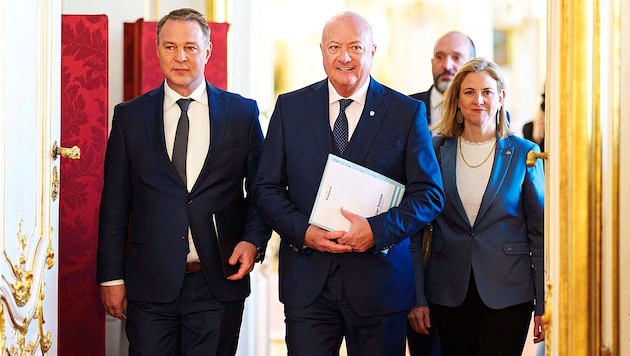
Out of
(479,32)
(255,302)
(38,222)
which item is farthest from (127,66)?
(479,32)

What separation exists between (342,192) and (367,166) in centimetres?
16

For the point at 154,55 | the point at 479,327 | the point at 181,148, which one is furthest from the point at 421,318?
the point at 154,55

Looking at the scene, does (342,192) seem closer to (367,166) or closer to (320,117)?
(367,166)

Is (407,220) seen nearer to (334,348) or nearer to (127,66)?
(334,348)

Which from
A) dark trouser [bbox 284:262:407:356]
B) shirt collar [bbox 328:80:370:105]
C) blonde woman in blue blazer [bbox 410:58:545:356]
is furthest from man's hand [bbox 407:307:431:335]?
shirt collar [bbox 328:80:370:105]

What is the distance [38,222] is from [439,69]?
2092 millimetres

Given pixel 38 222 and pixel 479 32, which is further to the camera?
pixel 479 32

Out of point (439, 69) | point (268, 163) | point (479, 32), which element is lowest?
point (268, 163)

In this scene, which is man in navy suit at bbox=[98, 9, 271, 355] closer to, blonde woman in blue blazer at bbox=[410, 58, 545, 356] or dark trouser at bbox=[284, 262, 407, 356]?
dark trouser at bbox=[284, 262, 407, 356]

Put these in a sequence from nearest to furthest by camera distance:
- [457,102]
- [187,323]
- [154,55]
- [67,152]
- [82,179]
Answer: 1. [67,152]
2. [187,323]
3. [457,102]
4. [82,179]
5. [154,55]

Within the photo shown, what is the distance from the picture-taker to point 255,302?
491 centimetres

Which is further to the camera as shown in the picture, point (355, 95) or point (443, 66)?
point (443, 66)

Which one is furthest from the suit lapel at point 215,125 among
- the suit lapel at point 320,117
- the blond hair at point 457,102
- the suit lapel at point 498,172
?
the suit lapel at point 498,172

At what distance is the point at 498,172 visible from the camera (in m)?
3.45
